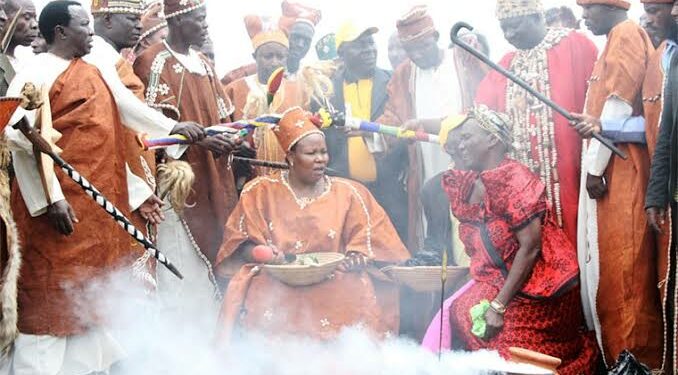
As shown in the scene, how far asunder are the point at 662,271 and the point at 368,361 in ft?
5.60

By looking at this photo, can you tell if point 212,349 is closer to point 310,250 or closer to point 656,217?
point 310,250

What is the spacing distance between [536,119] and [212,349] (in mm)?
2414

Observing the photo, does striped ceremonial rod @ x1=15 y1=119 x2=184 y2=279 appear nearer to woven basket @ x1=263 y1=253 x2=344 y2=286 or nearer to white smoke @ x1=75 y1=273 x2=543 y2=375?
white smoke @ x1=75 y1=273 x2=543 y2=375

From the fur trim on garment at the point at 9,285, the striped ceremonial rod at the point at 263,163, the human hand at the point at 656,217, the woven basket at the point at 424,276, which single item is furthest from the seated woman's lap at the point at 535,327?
the fur trim on garment at the point at 9,285

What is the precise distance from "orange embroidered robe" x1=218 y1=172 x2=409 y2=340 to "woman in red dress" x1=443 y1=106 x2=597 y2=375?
658 mm

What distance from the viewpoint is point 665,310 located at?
5980mm

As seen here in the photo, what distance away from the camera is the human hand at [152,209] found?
21.0 ft

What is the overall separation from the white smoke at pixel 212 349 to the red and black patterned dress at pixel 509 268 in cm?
50

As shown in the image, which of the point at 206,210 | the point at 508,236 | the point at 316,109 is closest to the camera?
the point at 508,236

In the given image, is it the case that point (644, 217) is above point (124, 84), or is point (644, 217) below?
below

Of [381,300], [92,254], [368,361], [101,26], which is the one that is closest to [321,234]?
[381,300]

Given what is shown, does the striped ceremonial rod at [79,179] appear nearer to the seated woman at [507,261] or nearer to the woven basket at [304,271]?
the woven basket at [304,271]

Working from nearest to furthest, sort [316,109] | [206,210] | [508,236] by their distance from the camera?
[508,236]
[206,210]
[316,109]

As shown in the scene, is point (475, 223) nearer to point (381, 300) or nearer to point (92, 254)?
point (381, 300)
